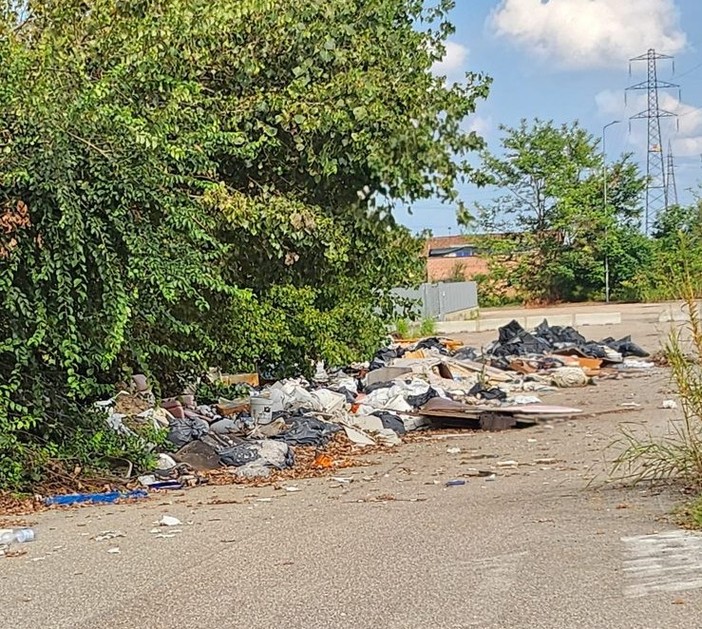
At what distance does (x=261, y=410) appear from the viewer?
13.9m

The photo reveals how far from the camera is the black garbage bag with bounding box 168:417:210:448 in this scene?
39.0ft

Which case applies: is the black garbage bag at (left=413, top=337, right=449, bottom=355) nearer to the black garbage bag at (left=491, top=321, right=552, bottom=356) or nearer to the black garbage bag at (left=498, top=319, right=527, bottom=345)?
the black garbage bag at (left=491, top=321, right=552, bottom=356)

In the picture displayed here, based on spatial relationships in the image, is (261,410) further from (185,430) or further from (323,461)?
(323,461)

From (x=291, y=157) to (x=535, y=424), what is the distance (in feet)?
17.9

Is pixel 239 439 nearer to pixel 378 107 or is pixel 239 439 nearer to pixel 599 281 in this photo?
pixel 378 107

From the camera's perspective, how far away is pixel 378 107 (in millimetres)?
10523

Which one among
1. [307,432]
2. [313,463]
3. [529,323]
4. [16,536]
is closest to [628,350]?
[307,432]

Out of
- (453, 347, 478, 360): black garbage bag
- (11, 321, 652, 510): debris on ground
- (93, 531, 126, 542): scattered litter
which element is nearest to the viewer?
(93, 531, 126, 542): scattered litter

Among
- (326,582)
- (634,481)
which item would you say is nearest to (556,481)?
(634,481)

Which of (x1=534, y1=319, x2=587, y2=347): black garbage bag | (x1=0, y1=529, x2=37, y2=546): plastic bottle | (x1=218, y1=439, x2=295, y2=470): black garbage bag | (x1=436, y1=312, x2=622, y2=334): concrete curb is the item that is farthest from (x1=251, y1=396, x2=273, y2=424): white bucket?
(x1=436, y1=312, x2=622, y2=334): concrete curb

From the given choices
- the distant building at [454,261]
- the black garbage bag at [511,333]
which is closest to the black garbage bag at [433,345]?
the black garbage bag at [511,333]

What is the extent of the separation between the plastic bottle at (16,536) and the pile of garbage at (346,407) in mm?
2380

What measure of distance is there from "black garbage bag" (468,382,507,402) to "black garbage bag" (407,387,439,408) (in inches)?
43.1

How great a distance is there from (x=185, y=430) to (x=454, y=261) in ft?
207
